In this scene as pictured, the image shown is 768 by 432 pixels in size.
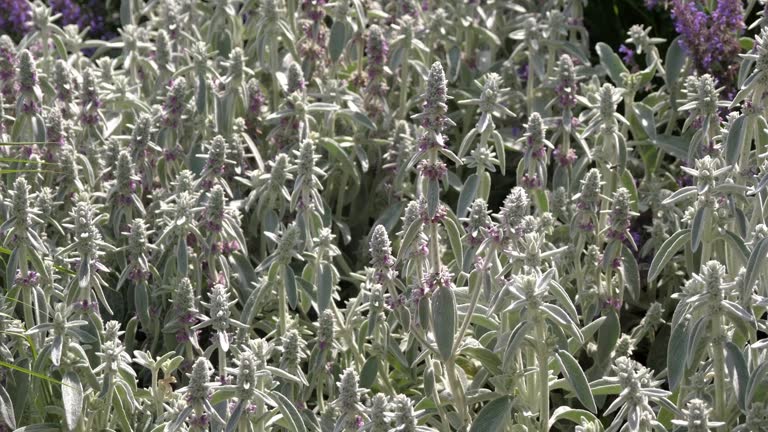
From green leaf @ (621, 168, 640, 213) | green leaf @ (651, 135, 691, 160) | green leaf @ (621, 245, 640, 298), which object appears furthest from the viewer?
green leaf @ (651, 135, 691, 160)

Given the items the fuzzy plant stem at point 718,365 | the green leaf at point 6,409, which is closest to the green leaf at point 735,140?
the fuzzy plant stem at point 718,365

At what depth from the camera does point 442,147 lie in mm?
2566

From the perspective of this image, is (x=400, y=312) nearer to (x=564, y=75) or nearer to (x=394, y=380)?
(x=394, y=380)

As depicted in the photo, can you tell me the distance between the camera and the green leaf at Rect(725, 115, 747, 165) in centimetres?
265

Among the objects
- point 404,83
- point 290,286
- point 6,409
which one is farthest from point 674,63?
point 6,409

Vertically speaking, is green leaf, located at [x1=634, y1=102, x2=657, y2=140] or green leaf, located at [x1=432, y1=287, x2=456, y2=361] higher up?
green leaf, located at [x1=634, y1=102, x2=657, y2=140]

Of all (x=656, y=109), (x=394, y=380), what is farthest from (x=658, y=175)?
(x=394, y=380)

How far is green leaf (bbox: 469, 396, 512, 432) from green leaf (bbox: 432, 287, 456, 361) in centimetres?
16

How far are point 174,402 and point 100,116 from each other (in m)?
1.33

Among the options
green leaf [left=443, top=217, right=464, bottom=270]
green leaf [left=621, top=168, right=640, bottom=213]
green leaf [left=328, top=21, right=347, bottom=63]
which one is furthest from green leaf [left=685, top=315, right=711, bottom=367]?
green leaf [left=328, top=21, right=347, bottom=63]

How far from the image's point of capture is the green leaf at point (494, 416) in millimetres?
2551

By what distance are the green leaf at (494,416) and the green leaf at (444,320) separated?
0.53 ft

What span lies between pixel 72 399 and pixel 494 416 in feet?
3.51

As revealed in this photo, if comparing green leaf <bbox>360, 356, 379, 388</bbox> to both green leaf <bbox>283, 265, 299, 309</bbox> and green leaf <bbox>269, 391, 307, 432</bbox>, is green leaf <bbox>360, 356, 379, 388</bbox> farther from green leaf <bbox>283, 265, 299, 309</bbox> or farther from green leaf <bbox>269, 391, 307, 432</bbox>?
green leaf <bbox>269, 391, 307, 432</bbox>
